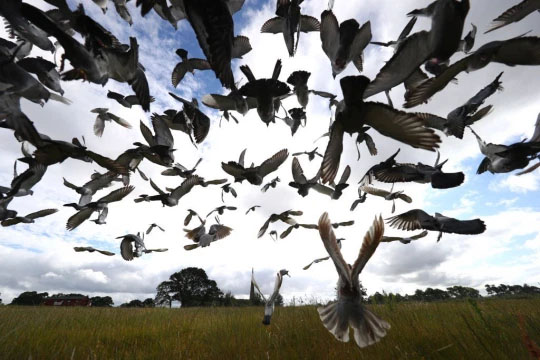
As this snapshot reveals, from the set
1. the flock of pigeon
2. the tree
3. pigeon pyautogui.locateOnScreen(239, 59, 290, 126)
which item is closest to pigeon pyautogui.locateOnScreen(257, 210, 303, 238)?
the flock of pigeon

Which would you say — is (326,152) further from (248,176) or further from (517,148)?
(248,176)

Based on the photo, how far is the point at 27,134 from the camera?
1.42m

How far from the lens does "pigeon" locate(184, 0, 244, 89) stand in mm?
1112

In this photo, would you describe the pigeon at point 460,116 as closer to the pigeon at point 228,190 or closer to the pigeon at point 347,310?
the pigeon at point 347,310

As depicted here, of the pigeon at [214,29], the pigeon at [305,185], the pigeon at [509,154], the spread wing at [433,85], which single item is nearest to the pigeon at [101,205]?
the pigeon at [305,185]

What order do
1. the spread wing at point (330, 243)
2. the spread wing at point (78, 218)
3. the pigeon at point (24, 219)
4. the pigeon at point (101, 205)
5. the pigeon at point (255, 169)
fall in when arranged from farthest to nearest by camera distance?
the spread wing at point (78, 218) < the pigeon at point (101, 205) < the pigeon at point (255, 169) < the pigeon at point (24, 219) < the spread wing at point (330, 243)

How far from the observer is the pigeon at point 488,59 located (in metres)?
1.25

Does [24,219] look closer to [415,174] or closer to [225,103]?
[225,103]

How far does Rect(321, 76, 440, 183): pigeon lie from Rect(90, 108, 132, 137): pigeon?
130 inches

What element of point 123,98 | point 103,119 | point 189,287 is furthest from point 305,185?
point 189,287

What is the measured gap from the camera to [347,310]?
1273 millimetres

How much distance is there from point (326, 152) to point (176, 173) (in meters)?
2.09

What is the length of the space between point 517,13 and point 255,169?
234cm

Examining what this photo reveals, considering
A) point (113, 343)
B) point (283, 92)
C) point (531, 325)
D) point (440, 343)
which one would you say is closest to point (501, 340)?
point (440, 343)
